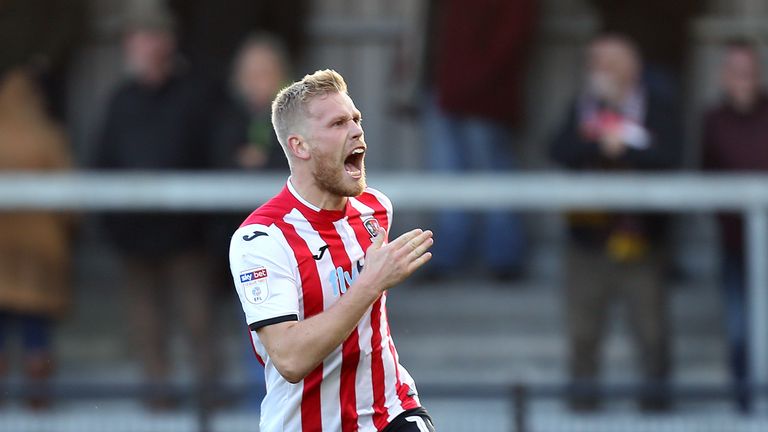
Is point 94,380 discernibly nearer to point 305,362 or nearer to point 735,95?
point 735,95

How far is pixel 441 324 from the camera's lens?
9.91 meters

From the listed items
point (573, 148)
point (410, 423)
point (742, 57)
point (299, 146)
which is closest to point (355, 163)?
point (299, 146)

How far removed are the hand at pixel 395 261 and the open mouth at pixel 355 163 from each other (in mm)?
291

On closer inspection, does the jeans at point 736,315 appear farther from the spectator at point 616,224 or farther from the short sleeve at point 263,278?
the short sleeve at point 263,278

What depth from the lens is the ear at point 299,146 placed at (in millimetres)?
4863

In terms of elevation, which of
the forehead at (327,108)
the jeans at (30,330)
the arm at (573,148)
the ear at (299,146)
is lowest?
the jeans at (30,330)

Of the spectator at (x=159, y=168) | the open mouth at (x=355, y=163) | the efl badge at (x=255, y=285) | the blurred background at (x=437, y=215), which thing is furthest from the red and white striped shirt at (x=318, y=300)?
the spectator at (x=159, y=168)

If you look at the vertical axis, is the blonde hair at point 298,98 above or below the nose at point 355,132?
above

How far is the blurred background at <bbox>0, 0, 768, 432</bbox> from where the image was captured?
8.00m

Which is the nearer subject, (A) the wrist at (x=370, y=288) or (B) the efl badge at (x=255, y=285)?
(A) the wrist at (x=370, y=288)

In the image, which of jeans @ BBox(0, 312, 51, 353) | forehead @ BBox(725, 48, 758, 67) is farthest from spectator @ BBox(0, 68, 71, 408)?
forehead @ BBox(725, 48, 758, 67)

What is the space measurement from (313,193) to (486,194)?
3.76 m

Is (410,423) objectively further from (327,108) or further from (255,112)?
(255,112)

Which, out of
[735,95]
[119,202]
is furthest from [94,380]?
Answer: [735,95]
